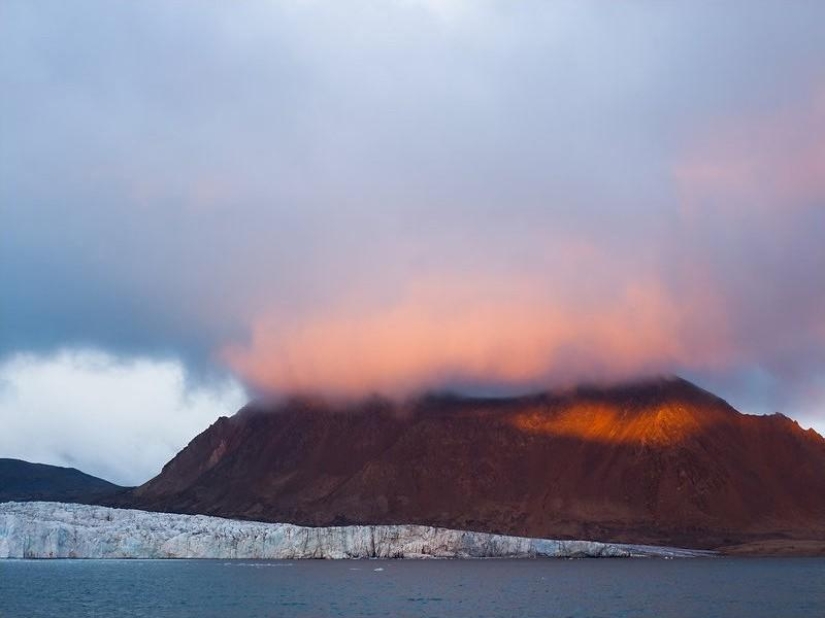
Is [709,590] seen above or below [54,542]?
below

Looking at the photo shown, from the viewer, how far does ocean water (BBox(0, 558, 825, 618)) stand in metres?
101

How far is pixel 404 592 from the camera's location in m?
129

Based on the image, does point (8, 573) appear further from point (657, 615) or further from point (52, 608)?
point (657, 615)

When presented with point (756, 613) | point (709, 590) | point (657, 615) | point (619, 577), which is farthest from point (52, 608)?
point (619, 577)

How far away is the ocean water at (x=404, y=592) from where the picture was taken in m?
101

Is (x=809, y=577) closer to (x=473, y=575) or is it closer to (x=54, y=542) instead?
(x=473, y=575)

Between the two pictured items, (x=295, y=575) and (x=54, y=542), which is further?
(x=54, y=542)

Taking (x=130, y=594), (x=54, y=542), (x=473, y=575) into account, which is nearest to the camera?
(x=130, y=594)

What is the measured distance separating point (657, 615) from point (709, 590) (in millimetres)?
36745

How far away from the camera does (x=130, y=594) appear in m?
119

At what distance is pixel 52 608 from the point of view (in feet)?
331

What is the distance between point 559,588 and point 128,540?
98.5 metres

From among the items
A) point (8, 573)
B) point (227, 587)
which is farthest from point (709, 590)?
point (8, 573)

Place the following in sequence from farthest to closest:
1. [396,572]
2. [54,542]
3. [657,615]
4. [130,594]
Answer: [54,542]
[396,572]
[130,594]
[657,615]
